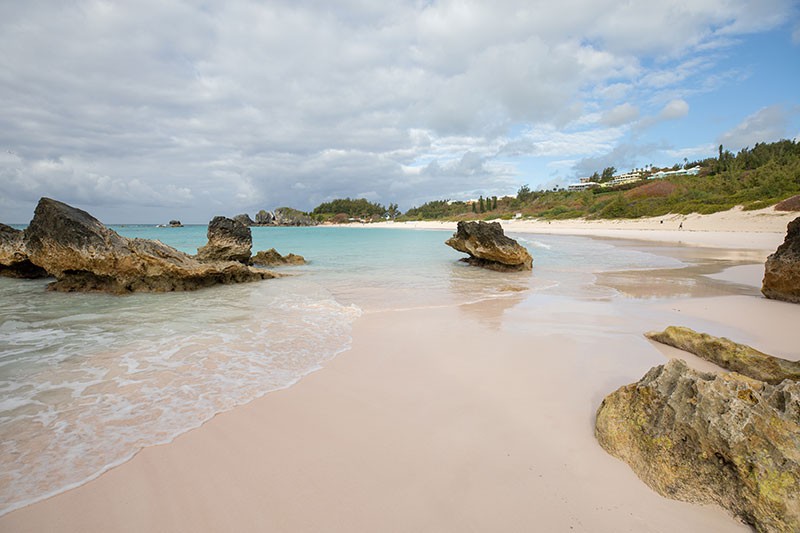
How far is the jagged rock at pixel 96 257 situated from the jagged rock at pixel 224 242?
2.16 m

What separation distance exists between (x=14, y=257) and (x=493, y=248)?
15.7 m

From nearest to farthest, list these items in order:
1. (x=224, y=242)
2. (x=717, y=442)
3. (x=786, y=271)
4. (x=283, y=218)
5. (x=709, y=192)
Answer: (x=717, y=442) < (x=786, y=271) < (x=224, y=242) < (x=709, y=192) < (x=283, y=218)

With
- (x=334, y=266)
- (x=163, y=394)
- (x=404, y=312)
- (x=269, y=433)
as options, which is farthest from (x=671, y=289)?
(x=334, y=266)

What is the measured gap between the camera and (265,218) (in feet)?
423

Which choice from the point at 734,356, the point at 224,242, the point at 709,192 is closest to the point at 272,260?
the point at 224,242

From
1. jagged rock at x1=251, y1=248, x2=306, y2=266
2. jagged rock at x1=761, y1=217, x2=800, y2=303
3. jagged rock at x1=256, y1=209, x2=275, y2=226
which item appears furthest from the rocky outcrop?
jagged rock at x1=761, y1=217, x2=800, y2=303

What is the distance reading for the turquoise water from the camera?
9.39 ft

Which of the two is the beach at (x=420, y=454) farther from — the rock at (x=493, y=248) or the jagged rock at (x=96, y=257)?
the rock at (x=493, y=248)

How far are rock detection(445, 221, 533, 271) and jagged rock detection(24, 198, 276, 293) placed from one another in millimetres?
9095

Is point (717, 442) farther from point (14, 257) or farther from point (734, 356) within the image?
point (14, 257)

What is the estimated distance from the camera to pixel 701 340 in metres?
4.23

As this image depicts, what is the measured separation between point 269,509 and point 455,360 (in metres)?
2.68

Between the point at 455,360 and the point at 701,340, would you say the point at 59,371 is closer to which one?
the point at 455,360

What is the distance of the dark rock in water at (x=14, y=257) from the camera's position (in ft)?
38.0
